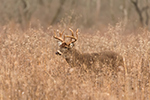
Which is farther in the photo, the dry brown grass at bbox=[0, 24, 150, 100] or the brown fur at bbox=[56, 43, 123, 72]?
the brown fur at bbox=[56, 43, 123, 72]

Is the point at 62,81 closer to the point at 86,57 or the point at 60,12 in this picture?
the point at 86,57

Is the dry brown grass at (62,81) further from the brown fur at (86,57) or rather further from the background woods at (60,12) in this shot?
the background woods at (60,12)

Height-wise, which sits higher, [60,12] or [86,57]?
[60,12]

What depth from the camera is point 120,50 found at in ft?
Result: 23.1

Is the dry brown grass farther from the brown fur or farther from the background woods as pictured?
the background woods

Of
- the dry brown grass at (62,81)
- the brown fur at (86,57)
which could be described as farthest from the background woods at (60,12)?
the dry brown grass at (62,81)

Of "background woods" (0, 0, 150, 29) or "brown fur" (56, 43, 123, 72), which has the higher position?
"background woods" (0, 0, 150, 29)

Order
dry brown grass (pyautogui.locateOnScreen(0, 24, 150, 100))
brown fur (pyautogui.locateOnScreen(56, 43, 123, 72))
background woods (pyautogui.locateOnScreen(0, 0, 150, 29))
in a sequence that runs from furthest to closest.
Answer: background woods (pyautogui.locateOnScreen(0, 0, 150, 29))
brown fur (pyautogui.locateOnScreen(56, 43, 123, 72))
dry brown grass (pyautogui.locateOnScreen(0, 24, 150, 100))

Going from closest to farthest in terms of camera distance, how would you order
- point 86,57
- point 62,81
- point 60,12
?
point 62,81
point 86,57
point 60,12

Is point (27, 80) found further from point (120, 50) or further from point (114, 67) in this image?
point (120, 50)

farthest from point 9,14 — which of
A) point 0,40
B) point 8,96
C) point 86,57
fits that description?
point 8,96

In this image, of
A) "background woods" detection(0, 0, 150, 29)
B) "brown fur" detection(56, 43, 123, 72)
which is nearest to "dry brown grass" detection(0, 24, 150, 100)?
"brown fur" detection(56, 43, 123, 72)

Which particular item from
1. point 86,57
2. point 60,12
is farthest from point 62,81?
point 60,12

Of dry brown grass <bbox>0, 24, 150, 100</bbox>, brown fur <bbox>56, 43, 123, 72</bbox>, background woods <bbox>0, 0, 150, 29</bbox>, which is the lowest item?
dry brown grass <bbox>0, 24, 150, 100</bbox>
